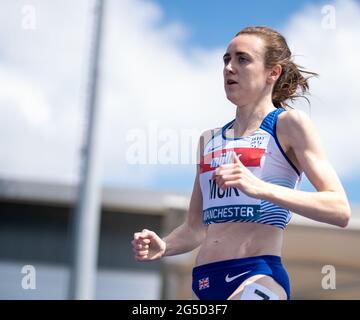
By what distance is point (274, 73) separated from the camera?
3.45m

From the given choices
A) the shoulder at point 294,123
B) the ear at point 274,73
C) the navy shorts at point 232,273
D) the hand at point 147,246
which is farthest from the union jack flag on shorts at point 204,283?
the ear at point 274,73

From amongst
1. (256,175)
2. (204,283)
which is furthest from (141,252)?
(256,175)

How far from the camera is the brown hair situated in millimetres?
3413

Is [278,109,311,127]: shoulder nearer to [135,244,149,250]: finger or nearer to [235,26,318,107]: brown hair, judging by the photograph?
[235,26,318,107]: brown hair

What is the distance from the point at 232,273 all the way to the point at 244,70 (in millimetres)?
795

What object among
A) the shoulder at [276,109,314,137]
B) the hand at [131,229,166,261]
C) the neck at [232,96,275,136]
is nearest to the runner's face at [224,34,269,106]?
the neck at [232,96,275,136]

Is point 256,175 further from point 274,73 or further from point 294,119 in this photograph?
point 274,73

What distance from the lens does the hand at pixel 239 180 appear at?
9.21 feet

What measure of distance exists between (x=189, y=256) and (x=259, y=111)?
24.1ft

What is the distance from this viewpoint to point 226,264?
3.23 meters

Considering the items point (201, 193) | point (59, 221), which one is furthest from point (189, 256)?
point (59, 221)

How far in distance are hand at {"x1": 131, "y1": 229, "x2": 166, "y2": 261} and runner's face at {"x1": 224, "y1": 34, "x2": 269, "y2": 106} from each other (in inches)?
24.8
